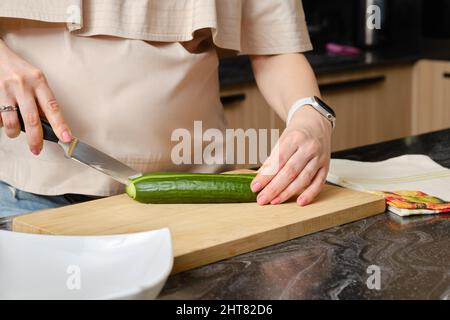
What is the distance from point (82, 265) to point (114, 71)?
419mm

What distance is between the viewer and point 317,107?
132 centimetres

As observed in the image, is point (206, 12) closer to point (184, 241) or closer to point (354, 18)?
point (184, 241)

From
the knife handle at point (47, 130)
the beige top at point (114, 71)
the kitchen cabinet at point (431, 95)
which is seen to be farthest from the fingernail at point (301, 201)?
the kitchen cabinet at point (431, 95)

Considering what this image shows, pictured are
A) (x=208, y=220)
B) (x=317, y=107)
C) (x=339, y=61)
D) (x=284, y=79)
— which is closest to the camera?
(x=208, y=220)

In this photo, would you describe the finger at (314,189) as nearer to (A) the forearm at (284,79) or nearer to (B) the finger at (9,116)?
(A) the forearm at (284,79)

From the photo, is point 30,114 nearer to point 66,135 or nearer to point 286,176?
point 66,135

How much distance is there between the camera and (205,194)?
3.82 feet

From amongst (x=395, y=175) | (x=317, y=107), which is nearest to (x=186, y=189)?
(x=317, y=107)

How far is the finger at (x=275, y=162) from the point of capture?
3.92 feet

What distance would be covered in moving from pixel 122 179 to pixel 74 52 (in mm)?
215

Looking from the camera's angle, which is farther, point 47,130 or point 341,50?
point 341,50

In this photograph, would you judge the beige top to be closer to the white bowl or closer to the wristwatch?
the wristwatch

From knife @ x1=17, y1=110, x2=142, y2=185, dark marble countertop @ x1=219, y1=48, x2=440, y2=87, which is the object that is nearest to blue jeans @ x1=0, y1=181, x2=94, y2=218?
knife @ x1=17, y1=110, x2=142, y2=185
